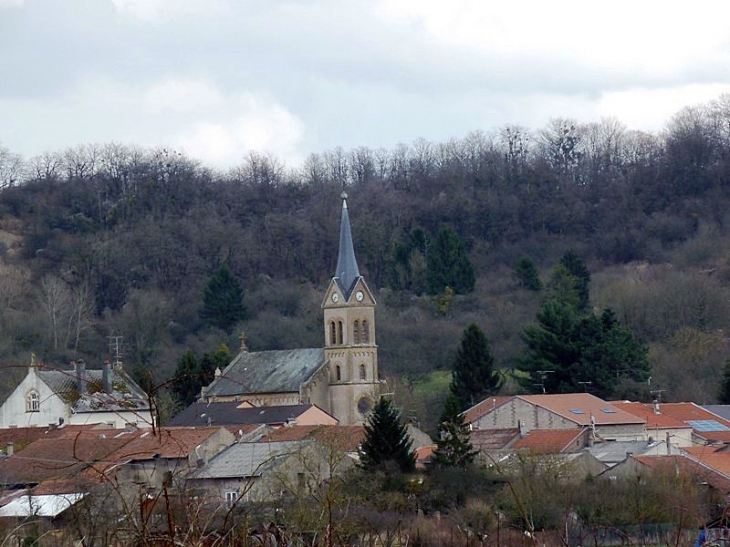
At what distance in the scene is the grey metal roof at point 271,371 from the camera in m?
63.1

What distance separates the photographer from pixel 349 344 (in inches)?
2510

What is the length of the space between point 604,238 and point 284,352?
27.7 meters

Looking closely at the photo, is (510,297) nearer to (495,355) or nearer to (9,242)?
(495,355)

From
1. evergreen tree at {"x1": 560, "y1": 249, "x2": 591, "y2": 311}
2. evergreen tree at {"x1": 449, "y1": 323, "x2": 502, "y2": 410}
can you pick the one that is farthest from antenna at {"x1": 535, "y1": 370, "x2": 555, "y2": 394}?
evergreen tree at {"x1": 560, "y1": 249, "x2": 591, "y2": 311}

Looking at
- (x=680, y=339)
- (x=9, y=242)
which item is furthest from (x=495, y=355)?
(x=9, y=242)

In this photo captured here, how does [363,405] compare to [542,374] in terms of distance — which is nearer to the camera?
[542,374]

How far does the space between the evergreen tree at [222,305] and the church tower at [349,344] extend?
1353 centimetres

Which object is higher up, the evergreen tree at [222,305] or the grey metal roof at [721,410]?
the evergreen tree at [222,305]

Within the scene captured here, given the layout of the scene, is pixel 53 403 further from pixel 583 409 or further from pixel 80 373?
pixel 80 373

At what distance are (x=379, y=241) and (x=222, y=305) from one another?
1159 centimetres

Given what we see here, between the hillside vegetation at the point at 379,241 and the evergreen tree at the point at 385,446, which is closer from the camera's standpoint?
the evergreen tree at the point at 385,446

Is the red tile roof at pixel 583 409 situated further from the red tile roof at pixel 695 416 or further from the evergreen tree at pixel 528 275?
the evergreen tree at pixel 528 275

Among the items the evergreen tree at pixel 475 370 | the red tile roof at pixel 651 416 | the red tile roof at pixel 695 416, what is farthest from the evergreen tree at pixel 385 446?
the evergreen tree at pixel 475 370

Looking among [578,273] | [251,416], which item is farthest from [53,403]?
[578,273]
